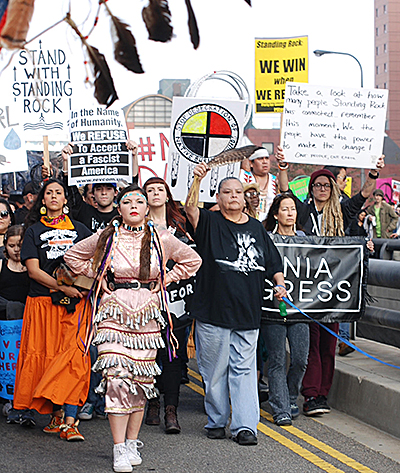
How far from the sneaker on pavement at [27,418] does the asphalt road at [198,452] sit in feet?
0.15

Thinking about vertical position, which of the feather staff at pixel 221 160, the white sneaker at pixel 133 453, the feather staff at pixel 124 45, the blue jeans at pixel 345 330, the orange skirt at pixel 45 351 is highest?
the feather staff at pixel 124 45

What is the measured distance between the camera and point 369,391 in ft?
20.8

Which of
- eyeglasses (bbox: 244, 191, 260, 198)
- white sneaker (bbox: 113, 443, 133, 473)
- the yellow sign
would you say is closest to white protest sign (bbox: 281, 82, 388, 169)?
eyeglasses (bbox: 244, 191, 260, 198)

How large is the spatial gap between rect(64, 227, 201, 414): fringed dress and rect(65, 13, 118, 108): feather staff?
3896mm

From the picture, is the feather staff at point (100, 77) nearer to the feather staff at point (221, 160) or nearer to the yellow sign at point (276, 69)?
the feather staff at point (221, 160)

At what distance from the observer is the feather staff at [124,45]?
4.12 ft

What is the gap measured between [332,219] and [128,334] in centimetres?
268

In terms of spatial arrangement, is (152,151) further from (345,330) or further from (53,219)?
(53,219)

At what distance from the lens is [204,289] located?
596 centimetres

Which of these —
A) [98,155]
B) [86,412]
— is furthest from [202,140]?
[86,412]

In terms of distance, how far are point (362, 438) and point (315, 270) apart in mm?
1606

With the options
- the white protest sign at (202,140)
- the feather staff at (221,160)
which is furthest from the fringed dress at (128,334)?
the white protest sign at (202,140)

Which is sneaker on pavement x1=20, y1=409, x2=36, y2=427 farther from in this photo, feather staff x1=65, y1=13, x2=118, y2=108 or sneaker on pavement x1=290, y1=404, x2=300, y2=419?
feather staff x1=65, y1=13, x2=118, y2=108

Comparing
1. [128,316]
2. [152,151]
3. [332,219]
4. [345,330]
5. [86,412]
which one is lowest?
[86,412]
